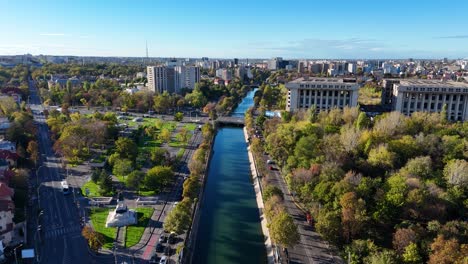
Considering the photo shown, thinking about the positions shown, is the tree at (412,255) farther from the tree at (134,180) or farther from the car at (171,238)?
the tree at (134,180)

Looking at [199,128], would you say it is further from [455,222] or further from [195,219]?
[455,222]

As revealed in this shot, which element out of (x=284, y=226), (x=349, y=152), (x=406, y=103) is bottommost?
(x=284, y=226)

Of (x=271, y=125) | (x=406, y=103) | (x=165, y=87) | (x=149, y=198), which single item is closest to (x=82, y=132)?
(x=149, y=198)

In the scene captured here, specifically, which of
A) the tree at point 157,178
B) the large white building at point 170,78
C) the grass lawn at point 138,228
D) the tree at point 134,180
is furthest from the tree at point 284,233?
the large white building at point 170,78

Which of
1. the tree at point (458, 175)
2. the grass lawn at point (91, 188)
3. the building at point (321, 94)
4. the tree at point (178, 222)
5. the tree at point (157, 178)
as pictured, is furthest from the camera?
the building at point (321, 94)

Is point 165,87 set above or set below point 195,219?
above

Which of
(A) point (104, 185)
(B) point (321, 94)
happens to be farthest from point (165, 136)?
(B) point (321, 94)
